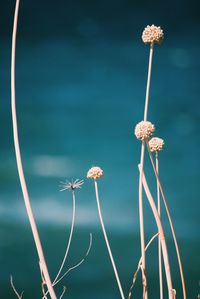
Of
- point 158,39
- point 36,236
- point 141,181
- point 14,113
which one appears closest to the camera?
point 36,236

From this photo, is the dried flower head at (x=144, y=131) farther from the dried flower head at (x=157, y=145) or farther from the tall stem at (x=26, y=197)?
the dried flower head at (x=157, y=145)

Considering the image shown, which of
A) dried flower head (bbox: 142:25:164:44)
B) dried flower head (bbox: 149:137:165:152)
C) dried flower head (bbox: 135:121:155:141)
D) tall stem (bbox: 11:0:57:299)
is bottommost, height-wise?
tall stem (bbox: 11:0:57:299)

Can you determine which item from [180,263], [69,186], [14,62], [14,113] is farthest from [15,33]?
[69,186]

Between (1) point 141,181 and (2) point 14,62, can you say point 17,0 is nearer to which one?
(2) point 14,62

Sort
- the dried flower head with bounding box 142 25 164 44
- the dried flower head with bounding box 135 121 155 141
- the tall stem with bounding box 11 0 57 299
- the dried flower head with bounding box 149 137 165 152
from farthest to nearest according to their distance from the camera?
the dried flower head with bounding box 149 137 165 152, the dried flower head with bounding box 142 25 164 44, the dried flower head with bounding box 135 121 155 141, the tall stem with bounding box 11 0 57 299

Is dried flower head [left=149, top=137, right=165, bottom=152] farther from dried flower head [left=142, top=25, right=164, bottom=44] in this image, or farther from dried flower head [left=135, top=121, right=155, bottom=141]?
dried flower head [left=135, top=121, right=155, bottom=141]

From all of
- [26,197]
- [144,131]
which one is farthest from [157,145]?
[26,197]

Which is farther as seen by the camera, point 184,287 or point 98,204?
point 98,204

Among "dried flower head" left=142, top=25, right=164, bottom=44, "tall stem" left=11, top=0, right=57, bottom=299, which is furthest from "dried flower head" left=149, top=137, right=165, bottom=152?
"tall stem" left=11, top=0, right=57, bottom=299

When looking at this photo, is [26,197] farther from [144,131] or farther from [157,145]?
[157,145]
